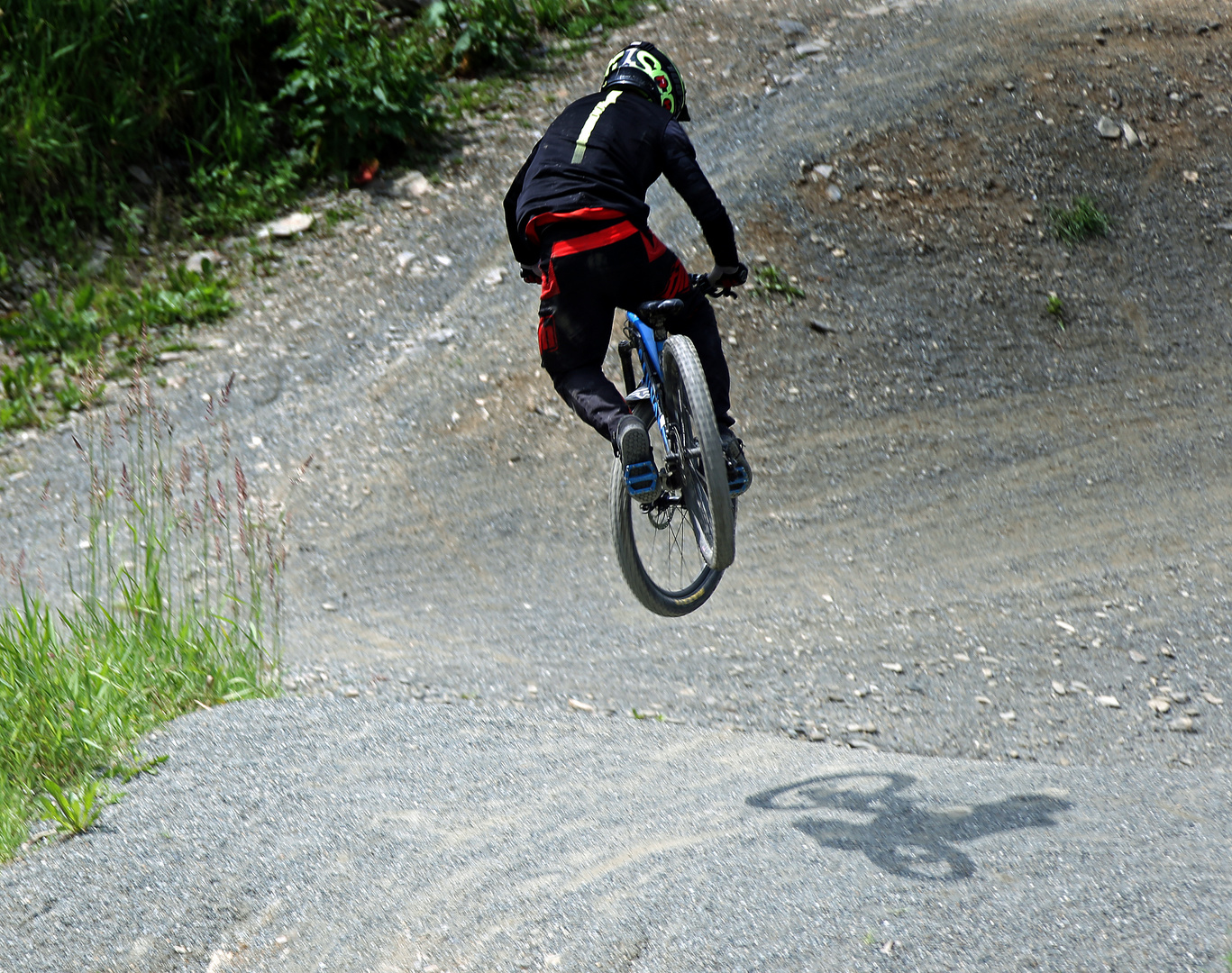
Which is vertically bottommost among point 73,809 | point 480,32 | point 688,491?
point 73,809

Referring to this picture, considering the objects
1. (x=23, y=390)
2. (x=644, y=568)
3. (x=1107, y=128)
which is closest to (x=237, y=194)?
(x=23, y=390)

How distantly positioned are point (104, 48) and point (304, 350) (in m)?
4.04

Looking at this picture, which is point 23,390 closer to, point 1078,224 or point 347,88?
point 347,88

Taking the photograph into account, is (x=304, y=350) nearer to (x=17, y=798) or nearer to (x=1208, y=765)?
(x=17, y=798)

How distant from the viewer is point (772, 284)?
9.95 metres

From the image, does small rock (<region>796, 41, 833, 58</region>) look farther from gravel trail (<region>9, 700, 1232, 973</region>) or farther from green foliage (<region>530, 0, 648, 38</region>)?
gravel trail (<region>9, 700, 1232, 973</region>)

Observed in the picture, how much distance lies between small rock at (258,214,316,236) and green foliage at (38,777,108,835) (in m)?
7.52

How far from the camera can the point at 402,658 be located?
6.84 metres

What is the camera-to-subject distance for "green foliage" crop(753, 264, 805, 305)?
9922mm

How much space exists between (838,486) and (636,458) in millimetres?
4975

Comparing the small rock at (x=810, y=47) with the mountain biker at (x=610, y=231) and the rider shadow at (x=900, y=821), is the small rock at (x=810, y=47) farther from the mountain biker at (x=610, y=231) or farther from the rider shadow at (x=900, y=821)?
the rider shadow at (x=900, y=821)

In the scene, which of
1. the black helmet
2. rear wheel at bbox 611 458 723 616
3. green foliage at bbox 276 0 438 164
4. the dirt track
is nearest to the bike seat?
rear wheel at bbox 611 458 723 616

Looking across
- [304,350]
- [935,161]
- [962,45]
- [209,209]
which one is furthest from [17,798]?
[962,45]

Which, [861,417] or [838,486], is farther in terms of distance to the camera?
[861,417]
